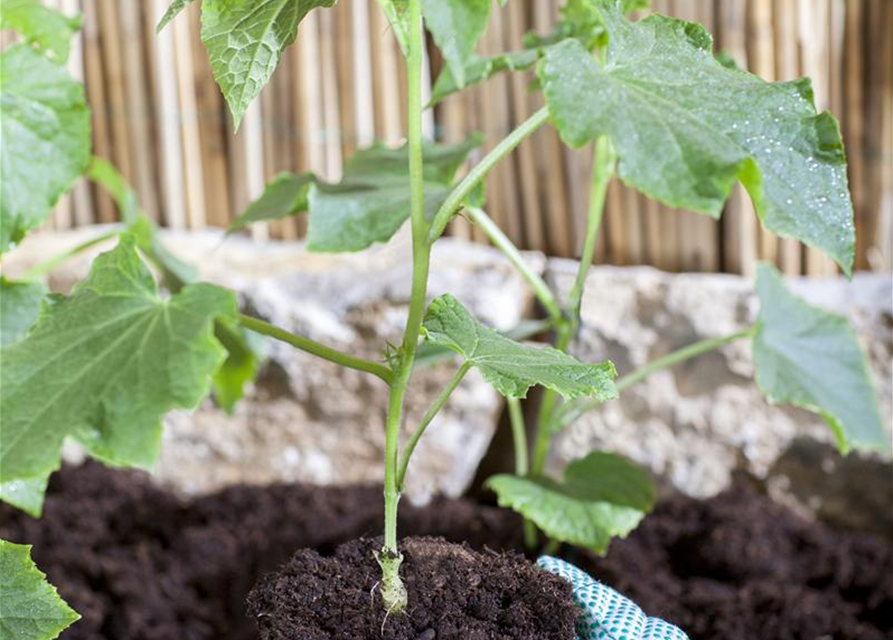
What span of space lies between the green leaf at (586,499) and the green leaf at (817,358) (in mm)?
170

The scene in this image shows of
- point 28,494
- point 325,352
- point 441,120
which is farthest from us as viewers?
point 441,120

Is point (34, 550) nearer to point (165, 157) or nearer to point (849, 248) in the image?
point (165, 157)

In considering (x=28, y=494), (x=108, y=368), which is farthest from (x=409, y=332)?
(x=28, y=494)

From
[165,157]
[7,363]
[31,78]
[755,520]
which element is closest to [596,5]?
[7,363]

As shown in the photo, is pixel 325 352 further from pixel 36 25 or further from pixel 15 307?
pixel 36 25

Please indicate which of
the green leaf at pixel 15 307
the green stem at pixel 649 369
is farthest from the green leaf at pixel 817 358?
the green leaf at pixel 15 307

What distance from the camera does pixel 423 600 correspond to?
671mm

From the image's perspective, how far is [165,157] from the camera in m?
1.75

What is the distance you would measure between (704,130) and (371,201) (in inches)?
18.3

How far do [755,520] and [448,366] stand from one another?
1.28 ft

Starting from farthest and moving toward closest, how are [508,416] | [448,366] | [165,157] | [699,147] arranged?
1. [165,157]
2. [508,416]
3. [448,366]
4. [699,147]

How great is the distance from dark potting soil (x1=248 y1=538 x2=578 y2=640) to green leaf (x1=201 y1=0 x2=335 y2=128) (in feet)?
0.87

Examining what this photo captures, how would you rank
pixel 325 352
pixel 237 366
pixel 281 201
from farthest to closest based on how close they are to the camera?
pixel 237 366 → pixel 281 201 → pixel 325 352

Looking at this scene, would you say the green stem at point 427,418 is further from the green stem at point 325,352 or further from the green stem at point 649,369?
the green stem at point 649,369
